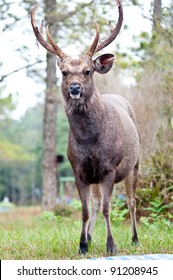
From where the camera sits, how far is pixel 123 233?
29.2 feet

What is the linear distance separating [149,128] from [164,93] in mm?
1167

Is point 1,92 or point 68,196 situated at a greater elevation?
point 1,92

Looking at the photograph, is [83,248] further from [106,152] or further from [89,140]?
[89,140]

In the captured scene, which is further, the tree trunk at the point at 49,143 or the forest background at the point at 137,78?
the tree trunk at the point at 49,143

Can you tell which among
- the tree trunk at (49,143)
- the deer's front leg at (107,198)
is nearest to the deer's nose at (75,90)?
the deer's front leg at (107,198)

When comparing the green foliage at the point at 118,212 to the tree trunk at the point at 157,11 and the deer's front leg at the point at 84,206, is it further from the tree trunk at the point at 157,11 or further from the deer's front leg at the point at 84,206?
the deer's front leg at the point at 84,206

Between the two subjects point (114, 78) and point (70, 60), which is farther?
point (114, 78)

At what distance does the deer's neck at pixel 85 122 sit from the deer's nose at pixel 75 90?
0.70 feet

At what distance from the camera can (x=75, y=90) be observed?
642 centimetres

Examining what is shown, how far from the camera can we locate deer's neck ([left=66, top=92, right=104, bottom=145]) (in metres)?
6.72

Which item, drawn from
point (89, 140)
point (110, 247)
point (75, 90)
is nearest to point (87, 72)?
point (75, 90)

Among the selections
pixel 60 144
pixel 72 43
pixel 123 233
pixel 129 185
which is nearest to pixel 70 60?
pixel 129 185

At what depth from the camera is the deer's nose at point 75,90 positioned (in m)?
6.42
